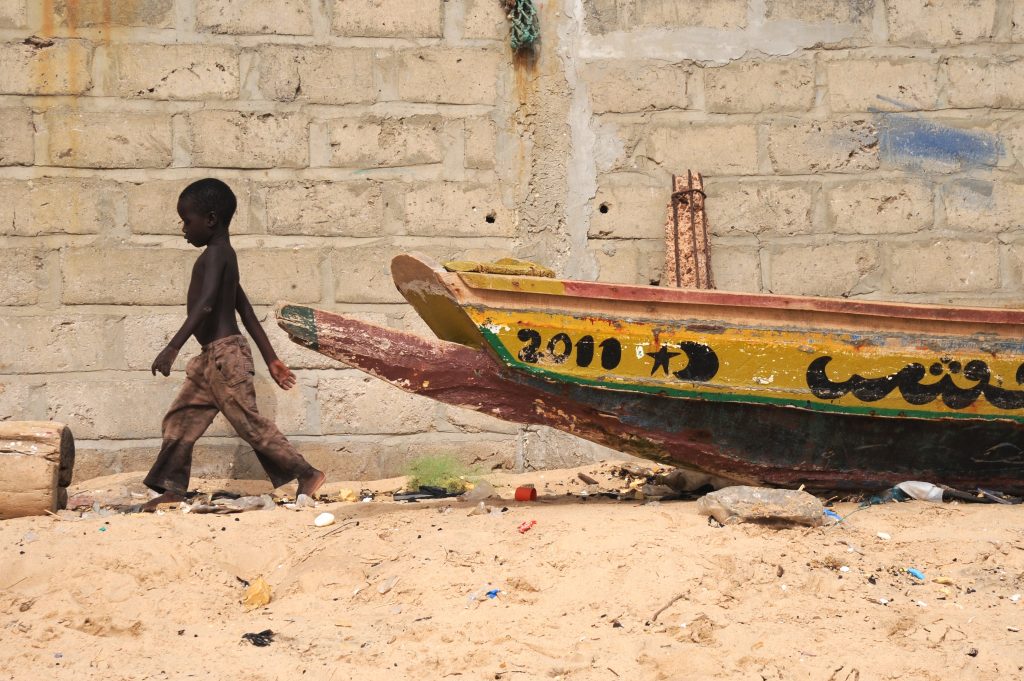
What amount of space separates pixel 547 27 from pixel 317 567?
342cm

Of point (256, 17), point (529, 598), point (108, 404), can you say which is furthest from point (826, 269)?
point (108, 404)

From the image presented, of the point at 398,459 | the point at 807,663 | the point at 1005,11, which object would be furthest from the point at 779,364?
the point at 1005,11

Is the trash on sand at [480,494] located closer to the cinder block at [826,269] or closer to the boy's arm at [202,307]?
the boy's arm at [202,307]

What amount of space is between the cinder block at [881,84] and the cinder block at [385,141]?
2.18 meters

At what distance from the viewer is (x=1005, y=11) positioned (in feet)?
19.5

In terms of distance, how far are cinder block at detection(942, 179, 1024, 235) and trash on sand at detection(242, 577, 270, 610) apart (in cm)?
418

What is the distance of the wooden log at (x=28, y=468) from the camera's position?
4445 millimetres

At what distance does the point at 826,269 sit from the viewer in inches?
231

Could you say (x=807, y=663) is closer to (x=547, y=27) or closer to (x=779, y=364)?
(x=779, y=364)

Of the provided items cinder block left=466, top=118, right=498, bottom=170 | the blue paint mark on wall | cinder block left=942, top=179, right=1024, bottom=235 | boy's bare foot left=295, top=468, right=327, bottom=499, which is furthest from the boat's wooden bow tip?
cinder block left=942, top=179, right=1024, bottom=235

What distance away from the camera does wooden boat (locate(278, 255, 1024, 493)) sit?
161 inches

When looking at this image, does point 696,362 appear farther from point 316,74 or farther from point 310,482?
point 316,74

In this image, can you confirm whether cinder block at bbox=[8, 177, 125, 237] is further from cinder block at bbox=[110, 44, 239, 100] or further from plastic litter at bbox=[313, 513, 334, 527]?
plastic litter at bbox=[313, 513, 334, 527]

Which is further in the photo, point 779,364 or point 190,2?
point 190,2
